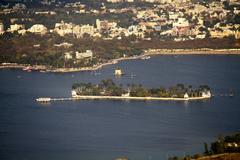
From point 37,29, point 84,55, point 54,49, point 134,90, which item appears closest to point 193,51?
point 84,55

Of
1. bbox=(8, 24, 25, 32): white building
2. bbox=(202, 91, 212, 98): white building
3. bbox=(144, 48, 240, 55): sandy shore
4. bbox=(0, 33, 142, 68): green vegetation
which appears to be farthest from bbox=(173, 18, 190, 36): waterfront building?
bbox=(202, 91, 212, 98): white building

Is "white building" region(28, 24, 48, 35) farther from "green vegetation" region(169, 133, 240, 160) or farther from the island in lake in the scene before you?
"green vegetation" region(169, 133, 240, 160)

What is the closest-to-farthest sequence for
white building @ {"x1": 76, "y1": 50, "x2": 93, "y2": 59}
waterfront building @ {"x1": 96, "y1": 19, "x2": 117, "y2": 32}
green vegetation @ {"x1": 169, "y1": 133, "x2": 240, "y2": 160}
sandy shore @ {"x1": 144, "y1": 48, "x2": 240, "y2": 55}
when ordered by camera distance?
green vegetation @ {"x1": 169, "y1": 133, "x2": 240, "y2": 160}, white building @ {"x1": 76, "y1": 50, "x2": 93, "y2": 59}, sandy shore @ {"x1": 144, "y1": 48, "x2": 240, "y2": 55}, waterfront building @ {"x1": 96, "y1": 19, "x2": 117, "y2": 32}

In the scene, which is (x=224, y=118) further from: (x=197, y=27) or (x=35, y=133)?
(x=197, y=27)

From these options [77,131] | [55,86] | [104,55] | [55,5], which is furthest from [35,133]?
[55,5]

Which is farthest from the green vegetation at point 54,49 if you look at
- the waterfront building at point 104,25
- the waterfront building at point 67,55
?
the waterfront building at point 104,25

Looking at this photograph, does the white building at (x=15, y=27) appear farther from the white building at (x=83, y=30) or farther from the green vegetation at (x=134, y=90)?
the green vegetation at (x=134, y=90)
